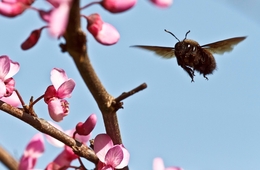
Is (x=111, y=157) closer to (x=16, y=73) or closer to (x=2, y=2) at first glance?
(x=16, y=73)

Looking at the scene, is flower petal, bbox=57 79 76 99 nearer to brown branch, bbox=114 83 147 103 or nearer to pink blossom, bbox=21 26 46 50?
brown branch, bbox=114 83 147 103

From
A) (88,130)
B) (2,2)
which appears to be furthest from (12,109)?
(2,2)

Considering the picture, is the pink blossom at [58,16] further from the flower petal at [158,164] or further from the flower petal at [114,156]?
the flower petal at [158,164]

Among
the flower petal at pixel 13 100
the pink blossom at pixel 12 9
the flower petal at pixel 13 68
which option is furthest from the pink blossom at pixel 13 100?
the pink blossom at pixel 12 9

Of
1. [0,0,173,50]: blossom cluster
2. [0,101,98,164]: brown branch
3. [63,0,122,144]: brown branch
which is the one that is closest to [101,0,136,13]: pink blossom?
[0,0,173,50]: blossom cluster

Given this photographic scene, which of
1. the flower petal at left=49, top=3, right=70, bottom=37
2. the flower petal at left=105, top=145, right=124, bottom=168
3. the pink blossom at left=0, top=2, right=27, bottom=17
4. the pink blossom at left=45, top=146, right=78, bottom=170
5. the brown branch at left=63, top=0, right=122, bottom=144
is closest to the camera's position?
the flower petal at left=49, top=3, right=70, bottom=37
